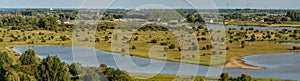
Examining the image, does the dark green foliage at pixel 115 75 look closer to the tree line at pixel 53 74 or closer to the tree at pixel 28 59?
the tree line at pixel 53 74

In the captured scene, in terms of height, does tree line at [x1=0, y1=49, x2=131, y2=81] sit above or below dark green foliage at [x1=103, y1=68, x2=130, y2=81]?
above

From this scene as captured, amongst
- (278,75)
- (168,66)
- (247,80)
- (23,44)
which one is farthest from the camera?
(23,44)

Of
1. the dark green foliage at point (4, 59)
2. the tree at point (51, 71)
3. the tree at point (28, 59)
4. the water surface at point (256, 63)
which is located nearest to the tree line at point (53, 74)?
the tree at point (51, 71)

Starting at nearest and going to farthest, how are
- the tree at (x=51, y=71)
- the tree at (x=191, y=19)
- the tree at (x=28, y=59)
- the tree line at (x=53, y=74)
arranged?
the tree line at (x=53, y=74) < the tree at (x=51, y=71) < the tree at (x=28, y=59) < the tree at (x=191, y=19)

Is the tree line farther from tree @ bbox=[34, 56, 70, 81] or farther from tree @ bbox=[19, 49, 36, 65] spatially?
tree @ bbox=[19, 49, 36, 65]

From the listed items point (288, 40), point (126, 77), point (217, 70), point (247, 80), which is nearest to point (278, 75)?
point (217, 70)

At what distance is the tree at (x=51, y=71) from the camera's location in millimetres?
14531

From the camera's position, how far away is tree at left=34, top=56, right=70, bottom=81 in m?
14.5

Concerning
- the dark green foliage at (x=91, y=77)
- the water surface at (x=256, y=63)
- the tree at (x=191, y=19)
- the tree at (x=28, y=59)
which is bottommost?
the water surface at (x=256, y=63)

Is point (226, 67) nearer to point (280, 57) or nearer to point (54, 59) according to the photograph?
point (280, 57)

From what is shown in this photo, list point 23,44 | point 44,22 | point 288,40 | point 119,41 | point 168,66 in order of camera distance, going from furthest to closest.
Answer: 1. point 44,22
2. point 288,40
3. point 23,44
4. point 119,41
5. point 168,66

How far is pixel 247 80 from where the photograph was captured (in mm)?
16531

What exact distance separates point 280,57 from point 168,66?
26.6 feet

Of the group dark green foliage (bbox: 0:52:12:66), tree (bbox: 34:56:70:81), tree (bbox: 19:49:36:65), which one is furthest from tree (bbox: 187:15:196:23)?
tree (bbox: 34:56:70:81)
